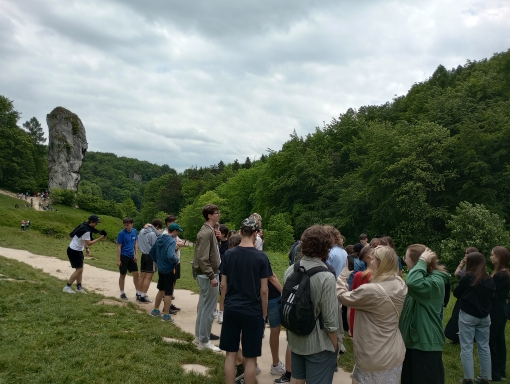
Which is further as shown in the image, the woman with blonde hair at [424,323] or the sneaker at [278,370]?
the sneaker at [278,370]

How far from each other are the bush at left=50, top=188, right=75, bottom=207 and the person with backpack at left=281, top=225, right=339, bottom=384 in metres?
54.5

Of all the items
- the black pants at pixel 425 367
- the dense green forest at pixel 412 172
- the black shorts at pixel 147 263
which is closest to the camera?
the black pants at pixel 425 367

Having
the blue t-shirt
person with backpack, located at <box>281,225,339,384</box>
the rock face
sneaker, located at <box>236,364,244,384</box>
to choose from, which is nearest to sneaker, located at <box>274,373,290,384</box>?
→ sneaker, located at <box>236,364,244,384</box>

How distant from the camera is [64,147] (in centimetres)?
5353

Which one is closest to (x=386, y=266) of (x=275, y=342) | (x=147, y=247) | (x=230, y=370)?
(x=230, y=370)

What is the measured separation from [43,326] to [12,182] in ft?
196

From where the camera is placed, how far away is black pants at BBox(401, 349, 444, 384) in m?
3.70

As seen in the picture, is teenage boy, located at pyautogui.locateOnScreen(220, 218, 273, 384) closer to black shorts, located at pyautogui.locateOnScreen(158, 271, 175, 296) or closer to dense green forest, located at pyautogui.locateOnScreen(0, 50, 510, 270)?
black shorts, located at pyautogui.locateOnScreen(158, 271, 175, 296)

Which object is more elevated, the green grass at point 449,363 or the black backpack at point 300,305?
the black backpack at point 300,305

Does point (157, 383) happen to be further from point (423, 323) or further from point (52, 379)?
point (423, 323)

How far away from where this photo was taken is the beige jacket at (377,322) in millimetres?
3441

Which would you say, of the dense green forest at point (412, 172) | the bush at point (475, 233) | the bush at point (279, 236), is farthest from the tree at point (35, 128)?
the bush at point (475, 233)

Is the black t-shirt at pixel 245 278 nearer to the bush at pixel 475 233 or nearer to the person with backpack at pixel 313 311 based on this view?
the person with backpack at pixel 313 311

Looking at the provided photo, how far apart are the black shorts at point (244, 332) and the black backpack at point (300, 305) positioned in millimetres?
840
